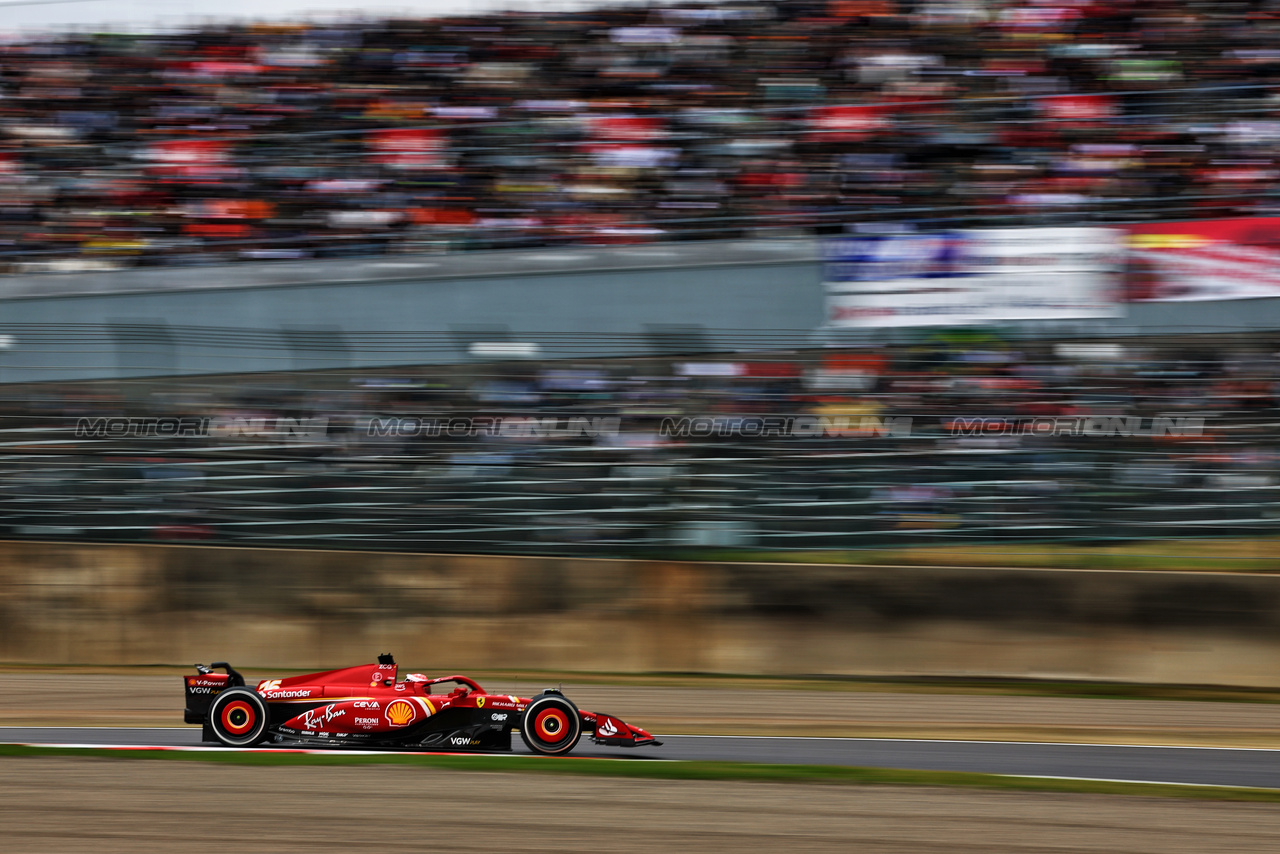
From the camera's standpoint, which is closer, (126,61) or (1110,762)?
(1110,762)

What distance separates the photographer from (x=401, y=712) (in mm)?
6887

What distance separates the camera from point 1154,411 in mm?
9773

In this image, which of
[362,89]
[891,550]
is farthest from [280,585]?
[362,89]

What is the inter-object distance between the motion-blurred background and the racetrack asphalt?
2.32m

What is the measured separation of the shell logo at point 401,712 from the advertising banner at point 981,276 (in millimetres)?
6308

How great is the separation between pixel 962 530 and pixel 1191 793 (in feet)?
12.0

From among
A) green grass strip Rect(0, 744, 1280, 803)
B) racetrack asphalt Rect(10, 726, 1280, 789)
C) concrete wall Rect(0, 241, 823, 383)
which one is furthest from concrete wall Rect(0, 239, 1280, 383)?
green grass strip Rect(0, 744, 1280, 803)

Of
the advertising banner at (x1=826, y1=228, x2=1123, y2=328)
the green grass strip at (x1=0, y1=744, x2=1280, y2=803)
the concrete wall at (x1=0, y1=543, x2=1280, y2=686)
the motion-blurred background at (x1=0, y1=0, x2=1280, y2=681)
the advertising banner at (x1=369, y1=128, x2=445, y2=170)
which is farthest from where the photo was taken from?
the advertising banner at (x1=369, y1=128, x2=445, y2=170)

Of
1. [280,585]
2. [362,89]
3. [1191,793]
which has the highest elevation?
[362,89]

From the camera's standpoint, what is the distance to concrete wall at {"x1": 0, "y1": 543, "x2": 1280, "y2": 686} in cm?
974

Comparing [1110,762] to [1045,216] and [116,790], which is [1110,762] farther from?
[1045,216]

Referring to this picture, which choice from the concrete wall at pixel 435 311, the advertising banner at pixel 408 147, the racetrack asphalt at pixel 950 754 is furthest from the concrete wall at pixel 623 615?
the advertising banner at pixel 408 147

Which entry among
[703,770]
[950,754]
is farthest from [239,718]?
[950,754]

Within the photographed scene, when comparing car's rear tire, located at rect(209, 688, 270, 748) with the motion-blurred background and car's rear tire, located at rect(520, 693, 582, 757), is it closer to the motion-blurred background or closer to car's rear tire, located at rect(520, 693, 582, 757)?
car's rear tire, located at rect(520, 693, 582, 757)
